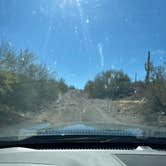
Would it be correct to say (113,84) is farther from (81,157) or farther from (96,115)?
(81,157)

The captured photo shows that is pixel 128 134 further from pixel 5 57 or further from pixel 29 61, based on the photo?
pixel 29 61

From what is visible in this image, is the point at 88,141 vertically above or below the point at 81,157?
above

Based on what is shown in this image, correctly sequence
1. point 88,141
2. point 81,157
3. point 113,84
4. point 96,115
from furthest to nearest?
point 113,84, point 96,115, point 88,141, point 81,157

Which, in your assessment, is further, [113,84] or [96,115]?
[113,84]

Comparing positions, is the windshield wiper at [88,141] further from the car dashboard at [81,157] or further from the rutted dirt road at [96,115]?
the rutted dirt road at [96,115]

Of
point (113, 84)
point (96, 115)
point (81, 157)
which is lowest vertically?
point (81, 157)

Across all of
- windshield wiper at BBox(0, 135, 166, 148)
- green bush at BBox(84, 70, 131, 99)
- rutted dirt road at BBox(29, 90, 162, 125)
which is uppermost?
green bush at BBox(84, 70, 131, 99)

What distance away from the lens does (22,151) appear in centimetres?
413

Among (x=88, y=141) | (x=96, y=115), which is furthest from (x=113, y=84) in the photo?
(x=88, y=141)

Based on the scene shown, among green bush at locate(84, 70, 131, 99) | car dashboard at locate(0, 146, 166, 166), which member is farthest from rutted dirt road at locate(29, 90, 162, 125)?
green bush at locate(84, 70, 131, 99)

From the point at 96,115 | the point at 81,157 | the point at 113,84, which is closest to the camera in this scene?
the point at 81,157

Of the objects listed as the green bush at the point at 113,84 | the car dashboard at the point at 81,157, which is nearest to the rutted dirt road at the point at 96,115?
the car dashboard at the point at 81,157

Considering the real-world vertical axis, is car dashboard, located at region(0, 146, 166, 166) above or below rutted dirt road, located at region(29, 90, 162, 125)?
below

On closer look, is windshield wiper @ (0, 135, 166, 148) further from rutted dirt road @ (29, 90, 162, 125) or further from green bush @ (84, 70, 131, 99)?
green bush @ (84, 70, 131, 99)
